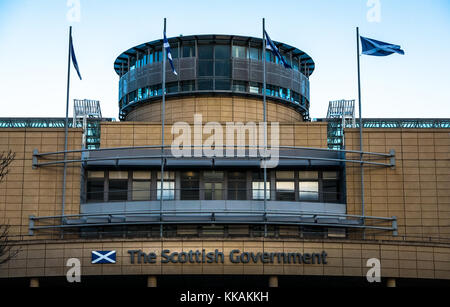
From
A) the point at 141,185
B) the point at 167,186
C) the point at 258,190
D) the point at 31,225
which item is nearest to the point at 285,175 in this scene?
the point at 258,190

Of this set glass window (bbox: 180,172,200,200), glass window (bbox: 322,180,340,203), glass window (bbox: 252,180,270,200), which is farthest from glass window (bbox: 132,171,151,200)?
glass window (bbox: 322,180,340,203)

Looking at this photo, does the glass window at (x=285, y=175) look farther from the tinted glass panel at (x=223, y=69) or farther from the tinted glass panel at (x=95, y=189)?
the tinted glass panel at (x=95, y=189)

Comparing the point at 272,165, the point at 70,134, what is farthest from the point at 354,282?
the point at 70,134

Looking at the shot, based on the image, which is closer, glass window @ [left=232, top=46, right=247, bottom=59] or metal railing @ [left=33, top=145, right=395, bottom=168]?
metal railing @ [left=33, top=145, right=395, bottom=168]

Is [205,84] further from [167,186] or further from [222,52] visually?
[167,186]

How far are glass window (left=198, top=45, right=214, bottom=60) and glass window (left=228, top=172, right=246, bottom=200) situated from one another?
1042 cm

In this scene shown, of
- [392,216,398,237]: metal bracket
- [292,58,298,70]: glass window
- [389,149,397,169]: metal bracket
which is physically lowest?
[392,216,398,237]: metal bracket

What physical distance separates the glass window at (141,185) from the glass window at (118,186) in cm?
60

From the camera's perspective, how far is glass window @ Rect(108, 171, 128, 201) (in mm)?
45750

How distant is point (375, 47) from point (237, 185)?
13.0 meters

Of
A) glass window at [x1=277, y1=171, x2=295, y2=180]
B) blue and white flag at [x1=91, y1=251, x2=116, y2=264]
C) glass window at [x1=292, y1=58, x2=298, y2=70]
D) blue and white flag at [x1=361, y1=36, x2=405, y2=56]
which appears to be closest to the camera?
blue and white flag at [x1=91, y1=251, x2=116, y2=264]

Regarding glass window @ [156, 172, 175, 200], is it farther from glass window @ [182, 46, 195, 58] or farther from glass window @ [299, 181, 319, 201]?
glass window @ [182, 46, 195, 58]

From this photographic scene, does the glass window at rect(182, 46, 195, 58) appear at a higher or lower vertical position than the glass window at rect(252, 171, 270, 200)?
higher

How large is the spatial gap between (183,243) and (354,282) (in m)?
11.2
